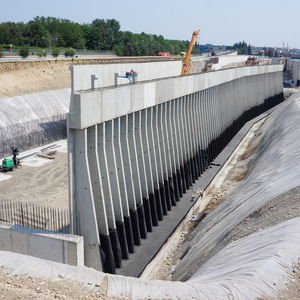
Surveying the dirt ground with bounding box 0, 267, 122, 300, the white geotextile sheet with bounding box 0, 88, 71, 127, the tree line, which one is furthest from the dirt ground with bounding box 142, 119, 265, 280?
the tree line

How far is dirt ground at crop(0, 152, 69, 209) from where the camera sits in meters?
23.0

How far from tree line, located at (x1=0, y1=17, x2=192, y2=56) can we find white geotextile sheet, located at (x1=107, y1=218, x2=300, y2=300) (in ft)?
233

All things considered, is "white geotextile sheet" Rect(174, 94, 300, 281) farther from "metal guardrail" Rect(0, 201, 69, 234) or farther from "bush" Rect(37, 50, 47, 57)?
"bush" Rect(37, 50, 47, 57)

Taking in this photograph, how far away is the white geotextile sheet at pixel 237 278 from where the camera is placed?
10.3 metres

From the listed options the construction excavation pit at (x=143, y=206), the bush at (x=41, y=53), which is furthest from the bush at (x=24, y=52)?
the construction excavation pit at (x=143, y=206)

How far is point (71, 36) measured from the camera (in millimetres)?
97438

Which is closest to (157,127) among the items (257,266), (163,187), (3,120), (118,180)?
(163,187)

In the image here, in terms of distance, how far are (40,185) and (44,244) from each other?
11.4 metres

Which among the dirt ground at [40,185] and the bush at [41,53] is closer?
the dirt ground at [40,185]

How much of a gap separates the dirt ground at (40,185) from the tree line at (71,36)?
52.5 metres

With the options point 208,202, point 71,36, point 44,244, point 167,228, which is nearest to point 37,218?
point 44,244

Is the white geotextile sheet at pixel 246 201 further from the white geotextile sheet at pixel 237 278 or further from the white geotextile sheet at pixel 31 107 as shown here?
the white geotextile sheet at pixel 31 107

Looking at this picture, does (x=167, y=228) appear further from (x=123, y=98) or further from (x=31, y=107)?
(x=31, y=107)

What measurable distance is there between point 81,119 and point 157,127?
28.8 feet
